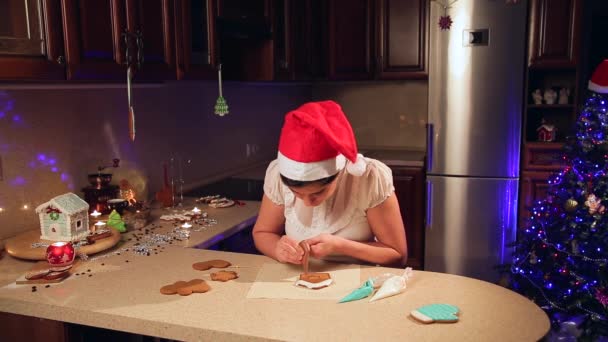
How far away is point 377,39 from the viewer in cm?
400

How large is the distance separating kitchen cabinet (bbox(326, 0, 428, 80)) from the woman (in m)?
2.22

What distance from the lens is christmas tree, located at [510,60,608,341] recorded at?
2.69m

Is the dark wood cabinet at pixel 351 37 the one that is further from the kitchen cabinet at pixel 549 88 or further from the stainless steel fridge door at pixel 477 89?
the kitchen cabinet at pixel 549 88

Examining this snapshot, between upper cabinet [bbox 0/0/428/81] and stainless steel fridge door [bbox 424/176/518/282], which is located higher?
upper cabinet [bbox 0/0/428/81]

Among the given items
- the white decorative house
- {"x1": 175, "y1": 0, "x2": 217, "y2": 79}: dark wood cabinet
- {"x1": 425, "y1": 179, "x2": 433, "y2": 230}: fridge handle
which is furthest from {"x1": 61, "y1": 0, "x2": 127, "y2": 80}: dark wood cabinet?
{"x1": 425, "y1": 179, "x2": 433, "y2": 230}: fridge handle

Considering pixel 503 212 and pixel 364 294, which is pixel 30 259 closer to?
pixel 364 294

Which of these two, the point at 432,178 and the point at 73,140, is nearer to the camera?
the point at 73,140

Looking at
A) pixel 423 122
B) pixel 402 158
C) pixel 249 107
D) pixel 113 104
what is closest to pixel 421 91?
pixel 423 122

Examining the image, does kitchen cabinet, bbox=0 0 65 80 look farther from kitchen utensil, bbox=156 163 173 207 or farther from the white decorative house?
kitchen utensil, bbox=156 163 173 207

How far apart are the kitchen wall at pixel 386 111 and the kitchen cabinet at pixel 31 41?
3.14m

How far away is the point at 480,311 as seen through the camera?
1.38 meters

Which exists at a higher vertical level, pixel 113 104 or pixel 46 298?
pixel 113 104

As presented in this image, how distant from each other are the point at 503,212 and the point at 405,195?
65 cm

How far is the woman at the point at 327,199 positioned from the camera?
1633mm
